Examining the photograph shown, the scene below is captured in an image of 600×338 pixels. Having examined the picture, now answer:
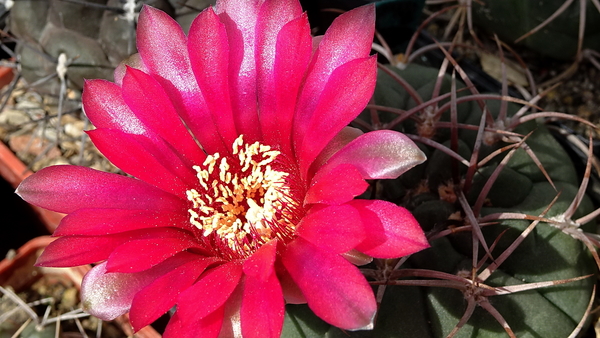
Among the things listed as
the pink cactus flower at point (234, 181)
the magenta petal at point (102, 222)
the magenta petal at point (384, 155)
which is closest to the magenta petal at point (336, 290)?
the pink cactus flower at point (234, 181)

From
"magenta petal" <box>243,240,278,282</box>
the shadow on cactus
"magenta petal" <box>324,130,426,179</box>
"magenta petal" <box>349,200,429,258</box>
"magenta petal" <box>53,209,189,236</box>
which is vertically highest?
"magenta petal" <box>324,130,426,179</box>

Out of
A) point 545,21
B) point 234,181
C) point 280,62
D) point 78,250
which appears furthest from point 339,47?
point 545,21

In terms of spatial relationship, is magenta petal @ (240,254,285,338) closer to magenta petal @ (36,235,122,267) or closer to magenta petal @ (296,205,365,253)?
magenta petal @ (296,205,365,253)

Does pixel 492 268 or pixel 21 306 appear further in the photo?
pixel 21 306

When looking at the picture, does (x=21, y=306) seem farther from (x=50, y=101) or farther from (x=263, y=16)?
(x=263, y=16)

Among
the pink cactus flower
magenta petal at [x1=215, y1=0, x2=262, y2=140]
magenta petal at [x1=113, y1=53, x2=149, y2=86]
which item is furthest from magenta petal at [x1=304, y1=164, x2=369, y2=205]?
magenta petal at [x1=113, y1=53, x2=149, y2=86]

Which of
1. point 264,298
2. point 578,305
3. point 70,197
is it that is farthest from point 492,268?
point 70,197

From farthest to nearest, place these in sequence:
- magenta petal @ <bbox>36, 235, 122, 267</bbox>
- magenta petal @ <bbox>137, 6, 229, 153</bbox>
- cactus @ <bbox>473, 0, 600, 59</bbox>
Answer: cactus @ <bbox>473, 0, 600, 59</bbox> < magenta petal @ <bbox>137, 6, 229, 153</bbox> < magenta petal @ <bbox>36, 235, 122, 267</bbox>
